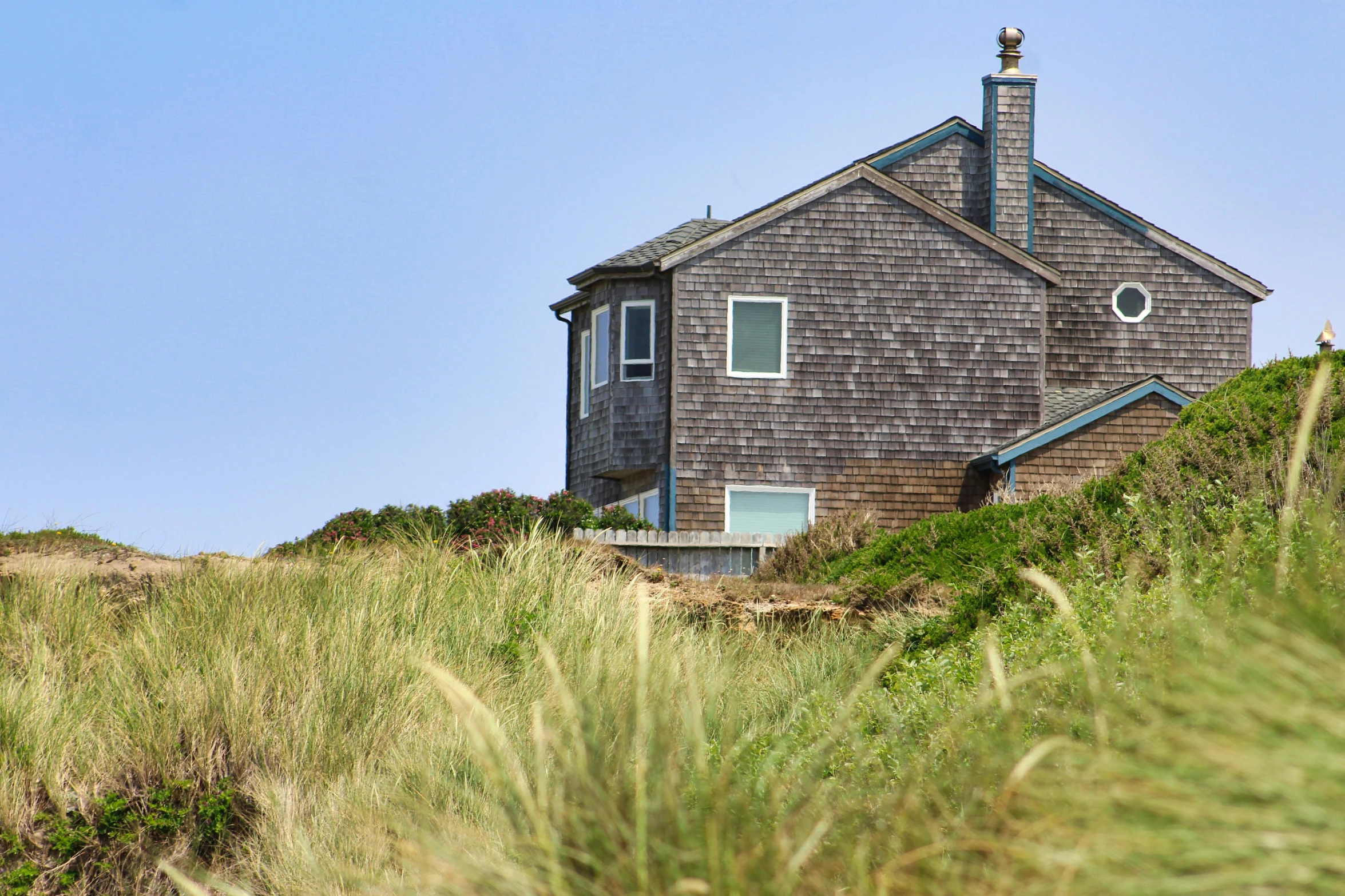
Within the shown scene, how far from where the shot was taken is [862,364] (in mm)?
21531

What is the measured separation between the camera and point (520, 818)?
340cm

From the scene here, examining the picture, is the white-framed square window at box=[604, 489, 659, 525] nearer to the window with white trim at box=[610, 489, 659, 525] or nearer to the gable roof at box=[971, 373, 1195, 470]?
the window with white trim at box=[610, 489, 659, 525]

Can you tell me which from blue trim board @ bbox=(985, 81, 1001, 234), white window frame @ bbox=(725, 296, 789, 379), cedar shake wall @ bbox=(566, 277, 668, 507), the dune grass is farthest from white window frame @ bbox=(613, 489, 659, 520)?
the dune grass

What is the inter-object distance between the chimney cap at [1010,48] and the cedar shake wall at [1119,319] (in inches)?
87.4

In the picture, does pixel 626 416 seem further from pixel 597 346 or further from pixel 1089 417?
pixel 1089 417

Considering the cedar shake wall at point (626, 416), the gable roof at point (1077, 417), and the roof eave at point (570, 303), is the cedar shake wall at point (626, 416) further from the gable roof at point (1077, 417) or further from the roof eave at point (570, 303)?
the gable roof at point (1077, 417)

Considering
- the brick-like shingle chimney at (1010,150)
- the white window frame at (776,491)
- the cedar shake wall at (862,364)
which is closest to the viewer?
the white window frame at (776,491)

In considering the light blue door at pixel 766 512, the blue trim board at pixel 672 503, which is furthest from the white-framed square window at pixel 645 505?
the light blue door at pixel 766 512

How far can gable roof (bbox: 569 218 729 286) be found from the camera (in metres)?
22.2

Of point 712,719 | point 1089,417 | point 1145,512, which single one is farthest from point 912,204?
point 712,719

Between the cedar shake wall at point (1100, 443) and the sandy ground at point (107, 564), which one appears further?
the cedar shake wall at point (1100, 443)

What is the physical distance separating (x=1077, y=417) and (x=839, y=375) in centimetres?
381

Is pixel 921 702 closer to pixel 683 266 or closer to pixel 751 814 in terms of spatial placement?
pixel 751 814

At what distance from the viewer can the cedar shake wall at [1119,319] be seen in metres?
23.6
